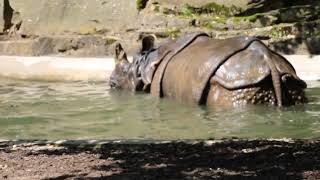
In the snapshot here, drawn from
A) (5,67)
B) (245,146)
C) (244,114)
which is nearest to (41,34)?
(5,67)

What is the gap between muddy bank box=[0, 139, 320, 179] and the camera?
527 centimetres

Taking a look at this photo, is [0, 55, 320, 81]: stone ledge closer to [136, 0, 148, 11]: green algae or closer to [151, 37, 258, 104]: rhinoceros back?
[136, 0, 148, 11]: green algae

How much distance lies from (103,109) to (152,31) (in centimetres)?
643

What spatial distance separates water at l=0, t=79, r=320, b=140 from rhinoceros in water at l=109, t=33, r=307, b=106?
196mm

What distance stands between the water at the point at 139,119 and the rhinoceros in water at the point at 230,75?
196mm

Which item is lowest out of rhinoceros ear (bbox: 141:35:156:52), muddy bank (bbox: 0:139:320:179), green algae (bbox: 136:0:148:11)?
muddy bank (bbox: 0:139:320:179)

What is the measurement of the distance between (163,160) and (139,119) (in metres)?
4.12

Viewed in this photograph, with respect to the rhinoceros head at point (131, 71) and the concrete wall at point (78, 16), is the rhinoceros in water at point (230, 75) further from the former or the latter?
the concrete wall at point (78, 16)

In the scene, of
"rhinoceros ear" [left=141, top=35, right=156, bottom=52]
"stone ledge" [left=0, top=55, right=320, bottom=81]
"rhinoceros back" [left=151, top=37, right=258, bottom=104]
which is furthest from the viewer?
"stone ledge" [left=0, top=55, right=320, bottom=81]

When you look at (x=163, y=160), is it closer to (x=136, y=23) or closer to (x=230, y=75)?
(x=230, y=75)

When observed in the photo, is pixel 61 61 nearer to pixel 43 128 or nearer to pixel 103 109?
pixel 103 109

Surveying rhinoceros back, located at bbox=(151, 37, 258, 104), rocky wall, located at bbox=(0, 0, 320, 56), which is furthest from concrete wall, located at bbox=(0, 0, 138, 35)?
rhinoceros back, located at bbox=(151, 37, 258, 104)

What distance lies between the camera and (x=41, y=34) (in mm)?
19312

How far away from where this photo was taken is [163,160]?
19.4 ft
